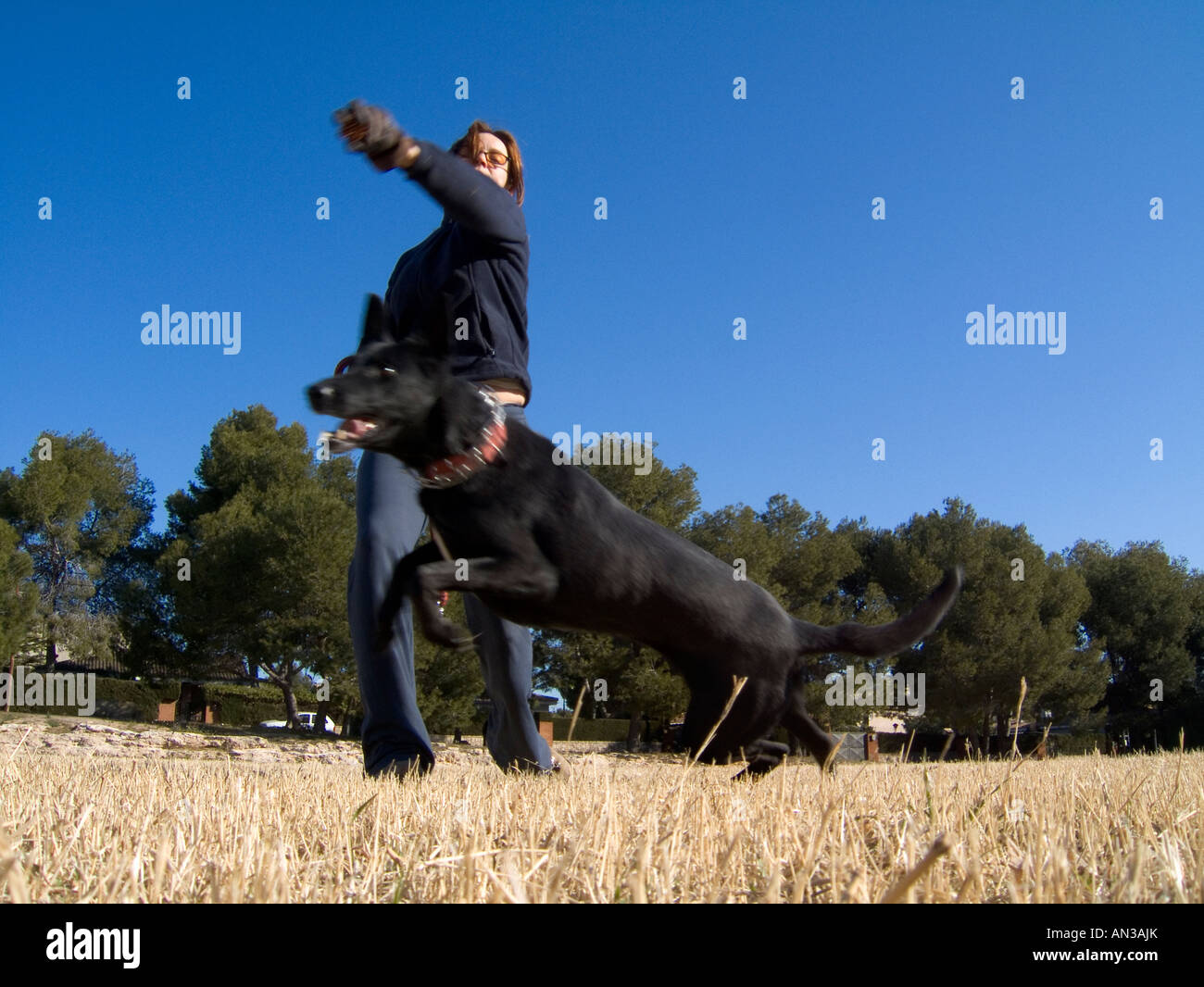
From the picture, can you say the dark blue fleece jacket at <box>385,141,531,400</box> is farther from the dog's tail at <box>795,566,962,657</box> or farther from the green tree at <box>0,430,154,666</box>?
the green tree at <box>0,430,154,666</box>

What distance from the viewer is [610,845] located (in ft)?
5.12

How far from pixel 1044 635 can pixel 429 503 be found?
128 feet

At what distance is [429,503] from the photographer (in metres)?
2.94

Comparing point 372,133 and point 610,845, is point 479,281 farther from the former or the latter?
point 610,845

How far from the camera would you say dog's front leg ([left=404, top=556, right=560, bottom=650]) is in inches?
109

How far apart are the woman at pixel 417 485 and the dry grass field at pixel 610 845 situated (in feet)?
2.72

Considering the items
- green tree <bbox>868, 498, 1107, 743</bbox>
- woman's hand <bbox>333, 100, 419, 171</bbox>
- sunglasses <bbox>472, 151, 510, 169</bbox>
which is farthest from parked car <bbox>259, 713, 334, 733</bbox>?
woman's hand <bbox>333, 100, 419, 171</bbox>

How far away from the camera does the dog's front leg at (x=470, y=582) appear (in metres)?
2.78

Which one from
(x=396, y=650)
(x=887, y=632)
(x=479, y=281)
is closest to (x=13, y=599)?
(x=396, y=650)

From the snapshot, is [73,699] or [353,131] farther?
[73,699]

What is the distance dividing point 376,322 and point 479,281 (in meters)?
0.64

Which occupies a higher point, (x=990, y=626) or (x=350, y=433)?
(x=350, y=433)
